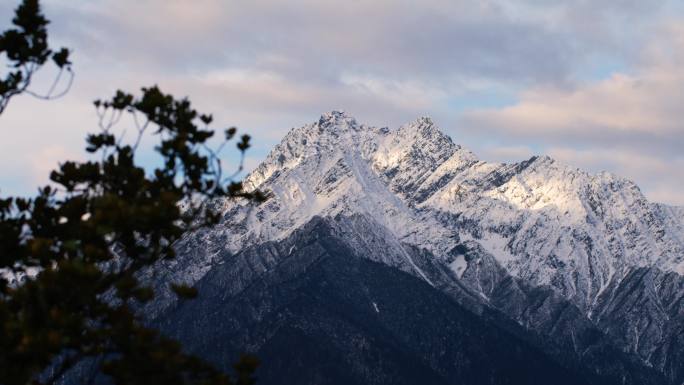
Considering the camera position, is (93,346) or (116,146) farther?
(116,146)

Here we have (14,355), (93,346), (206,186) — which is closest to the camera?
(14,355)

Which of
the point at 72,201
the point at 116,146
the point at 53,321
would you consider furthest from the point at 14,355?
the point at 116,146

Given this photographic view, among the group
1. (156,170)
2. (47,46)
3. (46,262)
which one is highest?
(47,46)

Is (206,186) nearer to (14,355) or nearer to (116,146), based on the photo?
(116,146)

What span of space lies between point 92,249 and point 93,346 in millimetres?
3030

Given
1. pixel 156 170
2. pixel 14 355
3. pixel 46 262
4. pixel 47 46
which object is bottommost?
pixel 14 355

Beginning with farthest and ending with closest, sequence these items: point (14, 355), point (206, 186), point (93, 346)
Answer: point (206, 186) < point (93, 346) < point (14, 355)

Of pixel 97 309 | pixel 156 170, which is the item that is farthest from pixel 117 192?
pixel 97 309

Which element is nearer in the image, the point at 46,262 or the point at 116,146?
the point at 46,262

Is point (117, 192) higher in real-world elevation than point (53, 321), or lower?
higher

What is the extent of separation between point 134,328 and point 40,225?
524 centimetres

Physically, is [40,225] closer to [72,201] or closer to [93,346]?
[72,201]

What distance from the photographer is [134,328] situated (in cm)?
3972

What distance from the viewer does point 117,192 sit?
42625 mm
